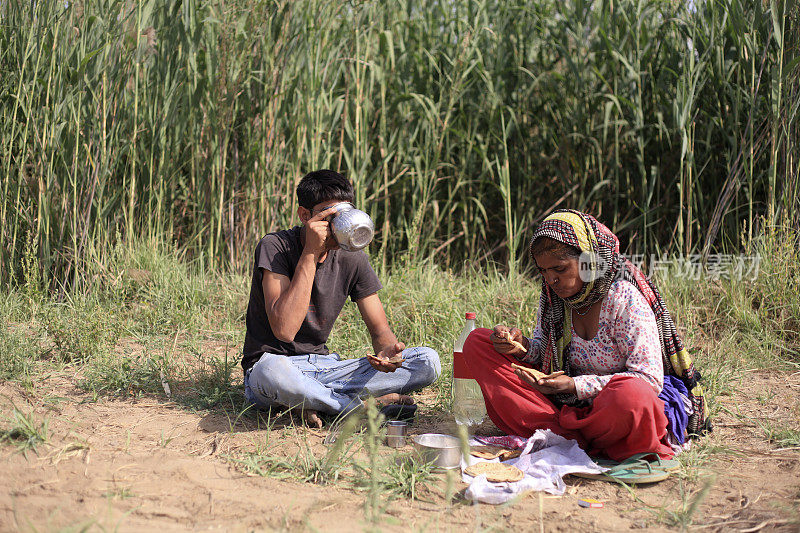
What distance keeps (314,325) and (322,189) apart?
606mm

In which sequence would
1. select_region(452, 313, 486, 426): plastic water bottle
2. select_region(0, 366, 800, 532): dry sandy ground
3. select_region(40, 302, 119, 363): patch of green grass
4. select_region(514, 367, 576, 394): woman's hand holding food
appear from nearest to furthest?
1. select_region(0, 366, 800, 532): dry sandy ground
2. select_region(514, 367, 576, 394): woman's hand holding food
3. select_region(452, 313, 486, 426): plastic water bottle
4. select_region(40, 302, 119, 363): patch of green grass

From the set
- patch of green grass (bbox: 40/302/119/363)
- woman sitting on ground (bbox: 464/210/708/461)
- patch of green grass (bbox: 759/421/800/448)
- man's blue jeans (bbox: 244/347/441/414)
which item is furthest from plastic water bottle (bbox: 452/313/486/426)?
patch of green grass (bbox: 40/302/119/363)

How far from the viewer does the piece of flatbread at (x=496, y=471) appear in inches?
93.0

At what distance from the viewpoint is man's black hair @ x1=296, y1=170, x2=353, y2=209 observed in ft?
9.41

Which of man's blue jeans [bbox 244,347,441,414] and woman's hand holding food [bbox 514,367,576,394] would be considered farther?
man's blue jeans [bbox 244,347,441,414]

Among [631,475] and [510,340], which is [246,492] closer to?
[510,340]

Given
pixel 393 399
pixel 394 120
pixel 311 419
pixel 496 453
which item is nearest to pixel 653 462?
pixel 496 453

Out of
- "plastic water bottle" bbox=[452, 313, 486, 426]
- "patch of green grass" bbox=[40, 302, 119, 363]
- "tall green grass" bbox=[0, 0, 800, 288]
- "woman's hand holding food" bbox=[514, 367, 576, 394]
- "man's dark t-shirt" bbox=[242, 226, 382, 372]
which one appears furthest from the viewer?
"tall green grass" bbox=[0, 0, 800, 288]

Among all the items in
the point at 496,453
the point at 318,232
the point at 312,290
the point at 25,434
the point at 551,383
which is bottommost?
the point at 496,453

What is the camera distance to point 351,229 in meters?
2.75

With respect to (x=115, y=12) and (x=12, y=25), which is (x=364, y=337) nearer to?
(x=115, y=12)

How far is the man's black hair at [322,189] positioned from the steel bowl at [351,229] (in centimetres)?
10

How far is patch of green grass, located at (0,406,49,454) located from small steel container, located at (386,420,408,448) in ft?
4.10

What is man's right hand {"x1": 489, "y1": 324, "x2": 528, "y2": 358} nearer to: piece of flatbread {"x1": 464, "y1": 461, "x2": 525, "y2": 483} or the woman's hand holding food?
the woman's hand holding food
